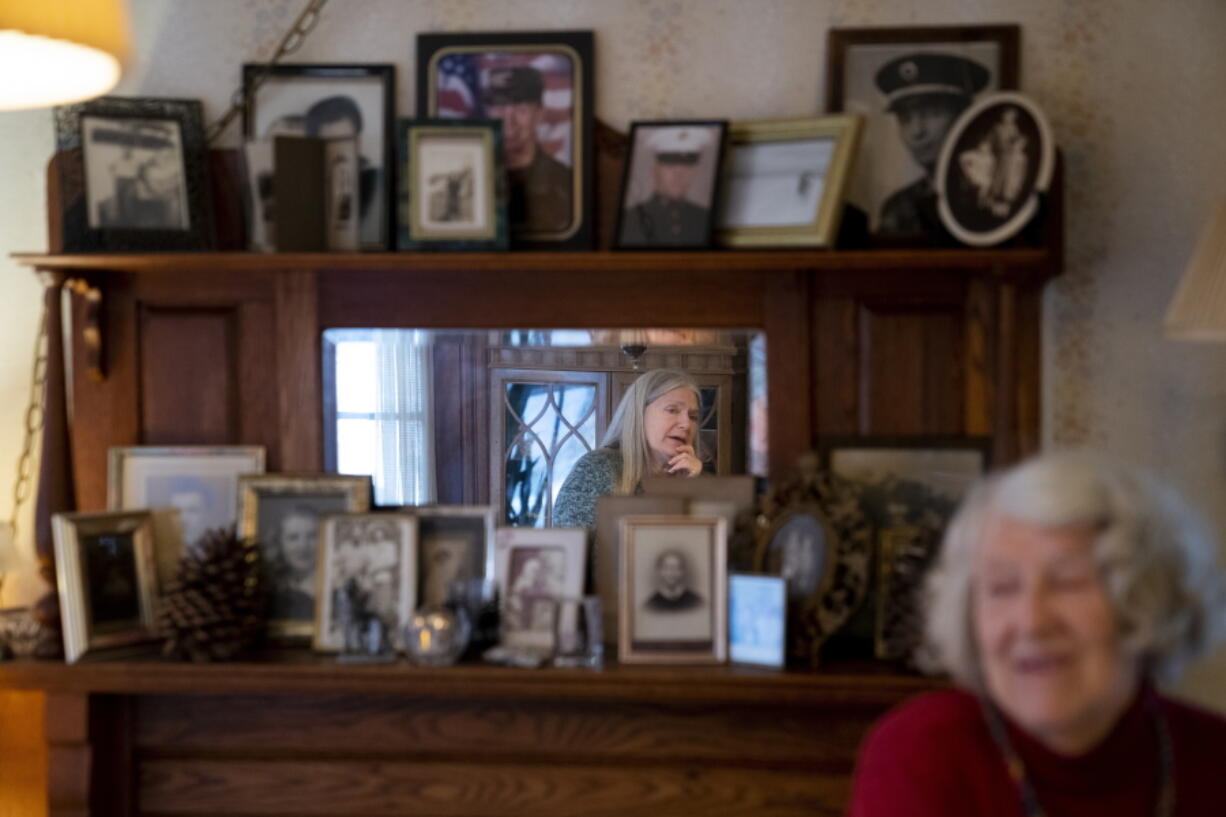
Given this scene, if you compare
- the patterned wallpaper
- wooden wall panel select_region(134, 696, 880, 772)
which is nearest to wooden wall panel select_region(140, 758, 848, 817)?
wooden wall panel select_region(134, 696, 880, 772)

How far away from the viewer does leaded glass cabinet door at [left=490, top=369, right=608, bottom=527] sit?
2.54m

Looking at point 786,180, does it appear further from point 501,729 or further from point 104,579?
point 104,579

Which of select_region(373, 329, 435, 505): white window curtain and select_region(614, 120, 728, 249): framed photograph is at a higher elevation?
select_region(614, 120, 728, 249): framed photograph

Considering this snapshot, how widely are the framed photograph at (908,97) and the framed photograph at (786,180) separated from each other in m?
0.10

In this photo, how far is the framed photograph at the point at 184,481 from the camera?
2.23 m

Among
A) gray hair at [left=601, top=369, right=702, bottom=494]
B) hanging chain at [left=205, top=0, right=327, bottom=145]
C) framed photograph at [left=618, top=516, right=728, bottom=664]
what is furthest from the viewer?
gray hair at [left=601, top=369, right=702, bottom=494]

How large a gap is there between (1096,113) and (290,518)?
164 cm

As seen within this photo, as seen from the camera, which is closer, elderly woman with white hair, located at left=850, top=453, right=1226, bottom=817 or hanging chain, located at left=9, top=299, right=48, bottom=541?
elderly woman with white hair, located at left=850, top=453, right=1226, bottom=817

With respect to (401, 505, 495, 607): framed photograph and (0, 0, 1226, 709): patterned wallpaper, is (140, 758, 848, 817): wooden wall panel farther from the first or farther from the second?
(0, 0, 1226, 709): patterned wallpaper

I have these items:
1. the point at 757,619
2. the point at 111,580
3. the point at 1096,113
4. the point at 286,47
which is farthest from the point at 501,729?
the point at 1096,113

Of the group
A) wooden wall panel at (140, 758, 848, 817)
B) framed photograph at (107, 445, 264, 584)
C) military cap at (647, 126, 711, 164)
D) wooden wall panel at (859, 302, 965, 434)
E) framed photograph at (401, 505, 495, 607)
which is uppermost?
military cap at (647, 126, 711, 164)

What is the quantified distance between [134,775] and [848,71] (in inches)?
72.3

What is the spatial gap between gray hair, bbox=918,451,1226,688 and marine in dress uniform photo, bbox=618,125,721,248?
759 millimetres

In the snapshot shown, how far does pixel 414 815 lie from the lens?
2.12 m
